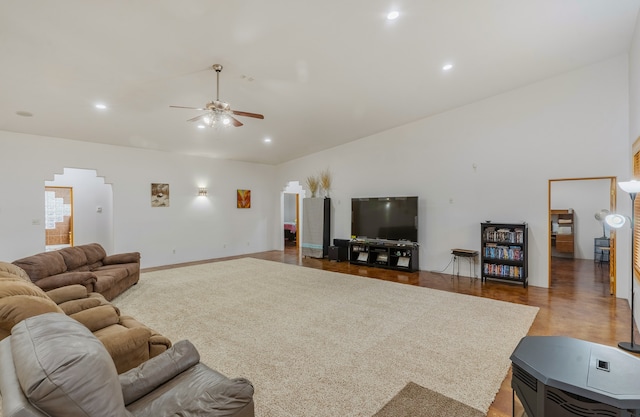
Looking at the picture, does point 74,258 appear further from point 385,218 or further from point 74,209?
point 385,218

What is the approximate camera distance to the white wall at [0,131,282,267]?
5.93 meters

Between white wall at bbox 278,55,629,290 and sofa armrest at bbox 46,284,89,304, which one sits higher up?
white wall at bbox 278,55,629,290

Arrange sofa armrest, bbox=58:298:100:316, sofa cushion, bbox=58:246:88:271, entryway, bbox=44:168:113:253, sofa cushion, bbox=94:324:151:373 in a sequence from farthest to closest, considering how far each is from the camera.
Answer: entryway, bbox=44:168:113:253
sofa cushion, bbox=58:246:88:271
sofa armrest, bbox=58:298:100:316
sofa cushion, bbox=94:324:151:373

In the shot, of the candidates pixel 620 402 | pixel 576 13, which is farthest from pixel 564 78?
pixel 620 402

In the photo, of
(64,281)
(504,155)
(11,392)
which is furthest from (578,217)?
(64,281)

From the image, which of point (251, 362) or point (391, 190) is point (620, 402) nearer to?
point (251, 362)

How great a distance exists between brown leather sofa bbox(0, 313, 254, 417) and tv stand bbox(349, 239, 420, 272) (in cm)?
594

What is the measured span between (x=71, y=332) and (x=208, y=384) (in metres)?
0.75

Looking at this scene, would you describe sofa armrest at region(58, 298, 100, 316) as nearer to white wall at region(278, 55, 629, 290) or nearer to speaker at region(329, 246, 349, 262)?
speaker at region(329, 246, 349, 262)

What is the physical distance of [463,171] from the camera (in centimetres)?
659

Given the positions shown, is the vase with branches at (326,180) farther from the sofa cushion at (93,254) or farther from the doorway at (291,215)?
the sofa cushion at (93,254)

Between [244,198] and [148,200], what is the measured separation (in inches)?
109

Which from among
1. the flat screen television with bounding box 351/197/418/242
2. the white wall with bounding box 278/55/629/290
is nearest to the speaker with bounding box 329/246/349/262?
the flat screen television with bounding box 351/197/418/242

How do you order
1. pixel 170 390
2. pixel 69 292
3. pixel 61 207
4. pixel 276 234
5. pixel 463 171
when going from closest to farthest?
pixel 170 390, pixel 69 292, pixel 463 171, pixel 61 207, pixel 276 234
